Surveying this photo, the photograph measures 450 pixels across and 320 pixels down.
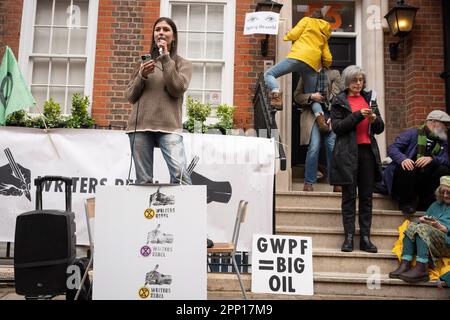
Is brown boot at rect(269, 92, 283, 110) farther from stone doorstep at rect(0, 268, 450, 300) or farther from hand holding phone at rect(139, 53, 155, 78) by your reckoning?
hand holding phone at rect(139, 53, 155, 78)

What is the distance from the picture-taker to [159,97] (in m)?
3.61

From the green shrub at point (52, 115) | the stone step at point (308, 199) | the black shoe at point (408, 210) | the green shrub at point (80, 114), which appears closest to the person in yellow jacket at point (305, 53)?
the stone step at point (308, 199)

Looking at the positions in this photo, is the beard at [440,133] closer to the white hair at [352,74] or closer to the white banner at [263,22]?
the white hair at [352,74]

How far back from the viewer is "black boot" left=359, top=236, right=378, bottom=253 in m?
4.71

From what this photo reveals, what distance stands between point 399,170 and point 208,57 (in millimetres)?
3443

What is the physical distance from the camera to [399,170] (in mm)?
5379

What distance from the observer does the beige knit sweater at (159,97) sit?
3.54m

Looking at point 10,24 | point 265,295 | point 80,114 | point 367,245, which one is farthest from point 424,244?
point 10,24

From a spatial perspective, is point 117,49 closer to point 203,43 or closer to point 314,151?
point 203,43

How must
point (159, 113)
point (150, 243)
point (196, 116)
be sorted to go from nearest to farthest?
point (150, 243)
point (159, 113)
point (196, 116)

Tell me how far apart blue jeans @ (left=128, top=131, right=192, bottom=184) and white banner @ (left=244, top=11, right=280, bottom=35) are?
11.6 feet

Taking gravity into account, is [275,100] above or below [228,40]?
below

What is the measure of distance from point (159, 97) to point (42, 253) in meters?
1.49
